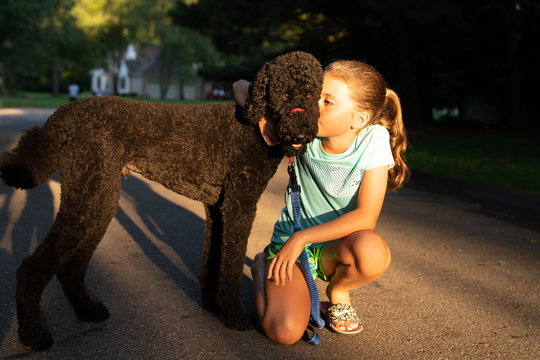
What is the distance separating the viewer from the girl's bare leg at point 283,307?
2830 millimetres

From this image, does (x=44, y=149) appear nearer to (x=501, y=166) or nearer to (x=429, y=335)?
(x=429, y=335)

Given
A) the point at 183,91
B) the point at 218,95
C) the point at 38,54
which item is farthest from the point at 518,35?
the point at 183,91

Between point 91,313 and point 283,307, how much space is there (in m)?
1.15

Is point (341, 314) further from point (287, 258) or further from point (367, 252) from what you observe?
point (287, 258)

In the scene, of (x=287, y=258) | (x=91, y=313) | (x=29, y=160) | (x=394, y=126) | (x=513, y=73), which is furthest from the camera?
(x=513, y=73)

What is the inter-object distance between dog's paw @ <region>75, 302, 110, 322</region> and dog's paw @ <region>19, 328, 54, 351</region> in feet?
1.18

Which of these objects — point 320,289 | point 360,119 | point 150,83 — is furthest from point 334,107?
point 150,83

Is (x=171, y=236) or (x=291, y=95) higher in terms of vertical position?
(x=291, y=95)

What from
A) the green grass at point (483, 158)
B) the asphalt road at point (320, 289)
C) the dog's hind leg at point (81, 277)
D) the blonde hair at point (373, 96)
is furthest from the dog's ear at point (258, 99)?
the green grass at point (483, 158)

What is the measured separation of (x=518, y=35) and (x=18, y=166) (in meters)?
23.3

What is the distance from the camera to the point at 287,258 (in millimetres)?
2748

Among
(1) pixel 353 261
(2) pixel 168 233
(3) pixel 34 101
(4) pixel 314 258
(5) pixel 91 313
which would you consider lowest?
(3) pixel 34 101

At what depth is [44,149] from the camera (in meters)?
2.66

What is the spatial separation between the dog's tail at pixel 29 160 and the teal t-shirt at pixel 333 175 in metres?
1.48
